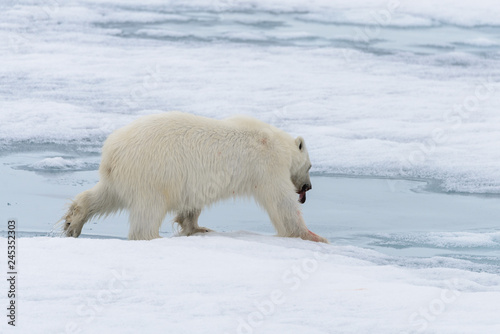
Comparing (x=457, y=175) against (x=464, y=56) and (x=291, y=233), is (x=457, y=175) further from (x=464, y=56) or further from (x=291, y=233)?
(x=464, y=56)

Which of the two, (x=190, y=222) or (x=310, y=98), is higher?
(x=310, y=98)

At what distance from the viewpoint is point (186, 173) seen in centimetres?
426

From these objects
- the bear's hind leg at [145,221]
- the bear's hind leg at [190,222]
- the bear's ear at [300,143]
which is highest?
the bear's ear at [300,143]

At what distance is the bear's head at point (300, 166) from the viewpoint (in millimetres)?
4898

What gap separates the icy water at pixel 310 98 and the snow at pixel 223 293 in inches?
42.3

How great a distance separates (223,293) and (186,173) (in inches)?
55.3

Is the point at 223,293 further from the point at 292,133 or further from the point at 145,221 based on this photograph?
the point at 292,133

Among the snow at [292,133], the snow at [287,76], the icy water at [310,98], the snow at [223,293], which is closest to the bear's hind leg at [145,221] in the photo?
the snow at [292,133]

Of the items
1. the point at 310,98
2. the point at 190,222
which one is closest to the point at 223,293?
the point at 190,222

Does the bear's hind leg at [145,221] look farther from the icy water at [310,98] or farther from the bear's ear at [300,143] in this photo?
the bear's ear at [300,143]

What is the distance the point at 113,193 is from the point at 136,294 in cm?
156

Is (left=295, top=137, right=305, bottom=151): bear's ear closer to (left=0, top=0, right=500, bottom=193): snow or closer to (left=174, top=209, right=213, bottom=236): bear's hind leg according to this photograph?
(left=174, top=209, right=213, bottom=236): bear's hind leg

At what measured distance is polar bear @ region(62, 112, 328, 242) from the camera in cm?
416

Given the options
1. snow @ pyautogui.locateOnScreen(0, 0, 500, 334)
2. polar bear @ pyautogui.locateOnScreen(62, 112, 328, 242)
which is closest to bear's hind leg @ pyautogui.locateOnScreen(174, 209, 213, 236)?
polar bear @ pyautogui.locateOnScreen(62, 112, 328, 242)
